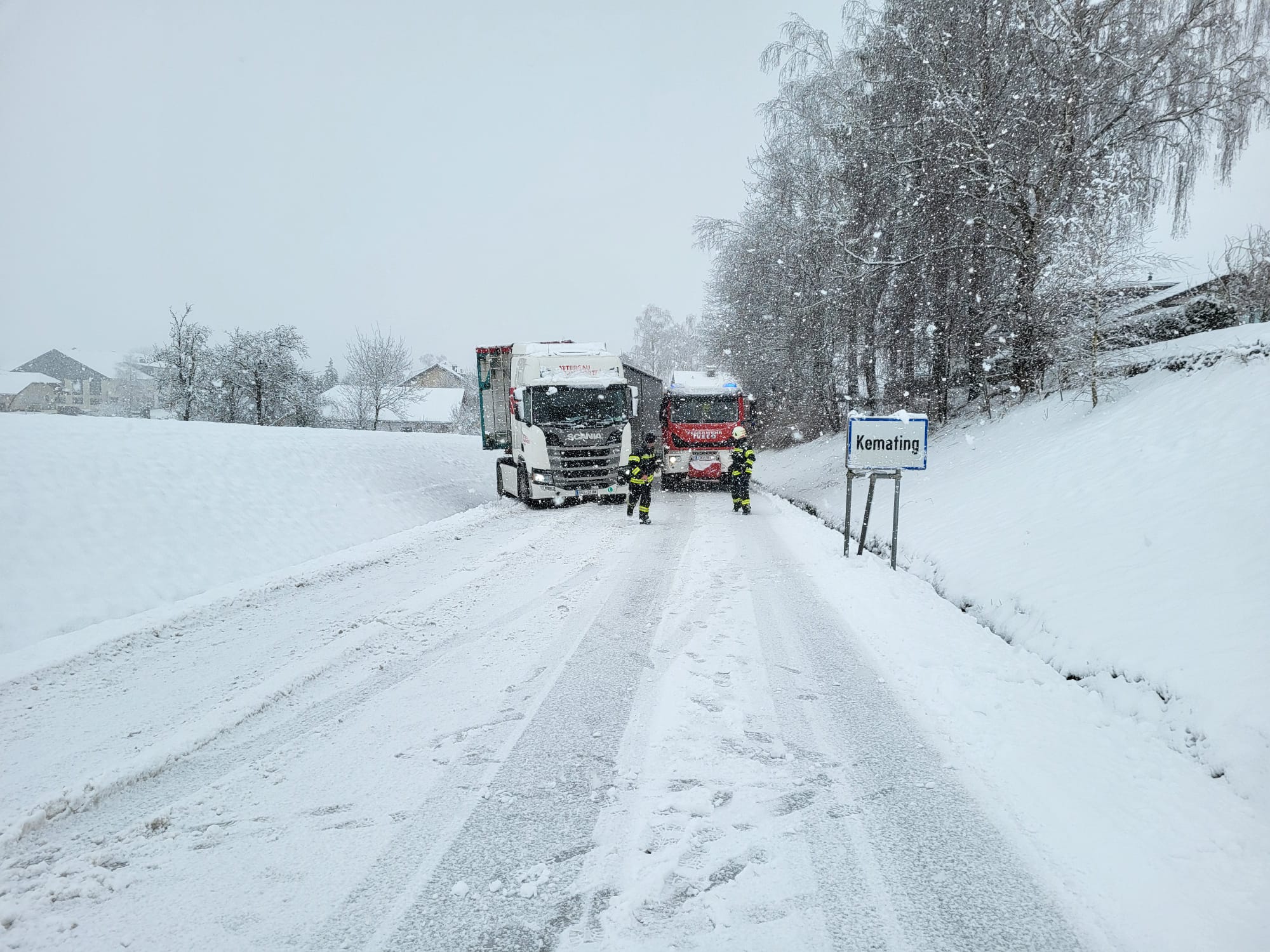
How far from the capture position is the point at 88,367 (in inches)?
3423

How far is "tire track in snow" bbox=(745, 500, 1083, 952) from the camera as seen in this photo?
2.22m

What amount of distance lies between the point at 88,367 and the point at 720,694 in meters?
113

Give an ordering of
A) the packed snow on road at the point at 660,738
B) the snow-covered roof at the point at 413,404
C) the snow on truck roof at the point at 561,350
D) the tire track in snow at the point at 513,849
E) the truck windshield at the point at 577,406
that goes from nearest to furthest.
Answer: the tire track in snow at the point at 513,849
the packed snow on road at the point at 660,738
the truck windshield at the point at 577,406
the snow on truck roof at the point at 561,350
the snow-covered roof at the point at 413,404

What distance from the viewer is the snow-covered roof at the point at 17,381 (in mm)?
67613

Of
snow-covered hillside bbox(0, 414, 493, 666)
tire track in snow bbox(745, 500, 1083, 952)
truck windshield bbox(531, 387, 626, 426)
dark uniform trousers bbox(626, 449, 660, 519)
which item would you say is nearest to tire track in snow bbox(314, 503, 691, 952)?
tire track in snow bbox(745, 500, 1083, 952)

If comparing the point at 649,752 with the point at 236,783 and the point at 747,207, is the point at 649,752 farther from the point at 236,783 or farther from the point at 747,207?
the point at 747,207

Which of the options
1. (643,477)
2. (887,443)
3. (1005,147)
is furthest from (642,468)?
(1005,147)

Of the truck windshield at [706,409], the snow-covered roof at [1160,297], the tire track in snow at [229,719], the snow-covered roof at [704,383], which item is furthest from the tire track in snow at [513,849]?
the snow-covered roof at [704,383]

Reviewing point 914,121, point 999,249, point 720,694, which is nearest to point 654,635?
point 720,694

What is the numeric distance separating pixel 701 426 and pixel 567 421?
16.0 ft

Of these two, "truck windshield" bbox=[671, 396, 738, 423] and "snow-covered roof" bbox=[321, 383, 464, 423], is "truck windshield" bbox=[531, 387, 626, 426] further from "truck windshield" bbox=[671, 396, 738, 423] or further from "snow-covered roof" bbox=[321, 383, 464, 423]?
"snow-covered roof" bbox=[321, 383, 464, 423]

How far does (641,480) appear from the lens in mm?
11812

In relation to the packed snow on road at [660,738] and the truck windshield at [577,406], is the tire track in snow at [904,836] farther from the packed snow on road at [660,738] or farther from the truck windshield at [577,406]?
the truck windshield at [577,406]

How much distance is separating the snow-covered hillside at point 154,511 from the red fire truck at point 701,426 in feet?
22.3
